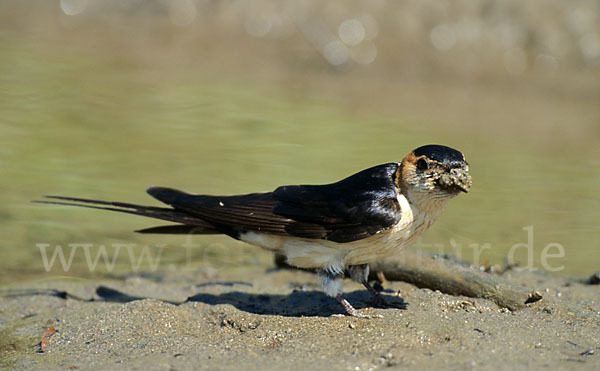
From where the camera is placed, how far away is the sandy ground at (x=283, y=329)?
134 inches

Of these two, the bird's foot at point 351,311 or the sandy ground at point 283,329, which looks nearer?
the sandy ground at point 283,329

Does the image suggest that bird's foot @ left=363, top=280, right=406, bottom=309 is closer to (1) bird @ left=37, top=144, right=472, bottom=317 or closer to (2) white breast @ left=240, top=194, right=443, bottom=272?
(1) bird @ left=37, top=144, right=472, bottom=317

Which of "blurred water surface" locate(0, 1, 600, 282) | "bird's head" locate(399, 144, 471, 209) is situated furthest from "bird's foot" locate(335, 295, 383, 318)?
"blurred water surface" locate(0, 1, 600, 282)

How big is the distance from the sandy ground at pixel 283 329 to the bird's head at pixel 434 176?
1.99 ft

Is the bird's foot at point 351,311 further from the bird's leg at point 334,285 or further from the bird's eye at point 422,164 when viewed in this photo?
the bird's eye at point 422,164

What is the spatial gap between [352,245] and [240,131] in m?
4.30

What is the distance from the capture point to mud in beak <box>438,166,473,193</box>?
3.74 m

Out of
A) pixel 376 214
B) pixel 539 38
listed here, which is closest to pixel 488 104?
pixel 539 38

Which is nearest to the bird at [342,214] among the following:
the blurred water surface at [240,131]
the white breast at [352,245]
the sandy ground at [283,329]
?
the white breast at [352,245]

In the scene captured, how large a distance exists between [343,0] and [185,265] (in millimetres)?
6346

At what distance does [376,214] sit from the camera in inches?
153

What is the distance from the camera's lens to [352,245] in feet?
13.3

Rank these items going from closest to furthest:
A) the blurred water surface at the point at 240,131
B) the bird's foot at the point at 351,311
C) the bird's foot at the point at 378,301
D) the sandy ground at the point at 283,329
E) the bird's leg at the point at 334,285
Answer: the sandy ground at the point at 283,329, the bird's foot at the point at 351,311, the bird's leg at the point at 334,285, the bird's foot at the point at 378,301, the blurred water surface at the point at 240,131

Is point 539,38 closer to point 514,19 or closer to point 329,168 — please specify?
point 514,19
